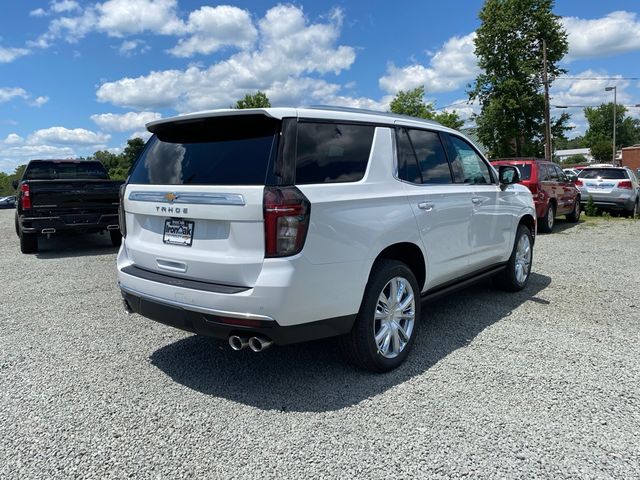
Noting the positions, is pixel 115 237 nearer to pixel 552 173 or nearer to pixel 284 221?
pixel 284 221

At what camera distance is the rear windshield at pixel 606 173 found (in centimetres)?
1551

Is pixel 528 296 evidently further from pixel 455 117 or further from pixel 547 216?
pixel 455 117

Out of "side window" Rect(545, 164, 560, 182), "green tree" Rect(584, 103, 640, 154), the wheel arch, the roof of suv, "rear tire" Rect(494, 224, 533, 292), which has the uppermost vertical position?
"green tree" Rect(584, 103, 640, 154)

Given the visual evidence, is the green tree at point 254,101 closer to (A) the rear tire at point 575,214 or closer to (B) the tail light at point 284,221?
(A) the rear tire at point 575,214

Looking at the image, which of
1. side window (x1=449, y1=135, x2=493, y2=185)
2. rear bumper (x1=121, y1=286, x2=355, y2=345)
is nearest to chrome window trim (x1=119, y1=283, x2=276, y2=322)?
rear bumper (x1=121, y1=286, x2=355, y2=345)

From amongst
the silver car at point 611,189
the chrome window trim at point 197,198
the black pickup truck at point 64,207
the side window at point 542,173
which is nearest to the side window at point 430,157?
the chrome window trim at point 197,198

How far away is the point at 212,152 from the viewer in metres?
3.36

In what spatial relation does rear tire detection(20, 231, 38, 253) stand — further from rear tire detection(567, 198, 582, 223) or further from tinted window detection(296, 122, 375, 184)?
rear tire detection(567, 198, 582, 223)

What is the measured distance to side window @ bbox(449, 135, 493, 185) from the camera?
4.82 metres

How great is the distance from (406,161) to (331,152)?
34.9 inches

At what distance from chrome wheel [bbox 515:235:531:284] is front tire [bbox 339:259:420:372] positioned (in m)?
2.51

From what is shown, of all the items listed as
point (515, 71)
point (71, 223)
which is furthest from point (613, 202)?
point (515, 71)

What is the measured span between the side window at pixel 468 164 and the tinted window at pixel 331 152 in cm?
144

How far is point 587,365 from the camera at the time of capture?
12.4 ft
